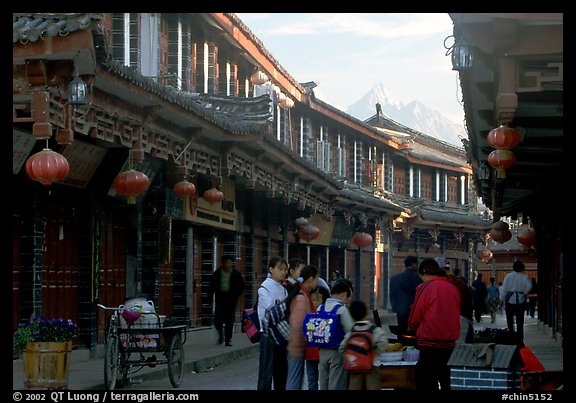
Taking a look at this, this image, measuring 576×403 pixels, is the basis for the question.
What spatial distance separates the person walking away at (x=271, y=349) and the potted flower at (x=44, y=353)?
84.4 inches

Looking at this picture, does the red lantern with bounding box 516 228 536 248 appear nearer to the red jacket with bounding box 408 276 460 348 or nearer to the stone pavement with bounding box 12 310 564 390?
the stone pavement with bounding box 12 310 564 390

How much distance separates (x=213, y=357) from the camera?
18516 mm

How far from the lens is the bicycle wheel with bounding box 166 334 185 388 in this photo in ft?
45.9

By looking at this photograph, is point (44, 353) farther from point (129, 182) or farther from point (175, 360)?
point (129, 182)

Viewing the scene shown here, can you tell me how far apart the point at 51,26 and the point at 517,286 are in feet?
40.4

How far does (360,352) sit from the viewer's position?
10.5m

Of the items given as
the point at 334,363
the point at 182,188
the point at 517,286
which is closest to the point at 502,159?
the point at 334,363

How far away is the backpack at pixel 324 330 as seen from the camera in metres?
11.0

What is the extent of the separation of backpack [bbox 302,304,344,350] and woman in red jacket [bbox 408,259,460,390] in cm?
75

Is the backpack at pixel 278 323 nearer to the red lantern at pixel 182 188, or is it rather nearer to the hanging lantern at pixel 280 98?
the red lantern at pixel 182 188

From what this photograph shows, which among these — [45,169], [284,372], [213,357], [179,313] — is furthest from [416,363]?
[179,313]

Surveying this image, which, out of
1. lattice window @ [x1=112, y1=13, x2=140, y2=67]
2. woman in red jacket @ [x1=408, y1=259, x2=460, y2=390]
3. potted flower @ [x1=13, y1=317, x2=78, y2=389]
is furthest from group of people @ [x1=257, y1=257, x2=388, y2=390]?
lattice window @ [x1=112, y1=13, x2=140, y2=67]

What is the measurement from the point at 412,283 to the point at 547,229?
11.4 m

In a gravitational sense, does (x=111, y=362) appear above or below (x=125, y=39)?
below
